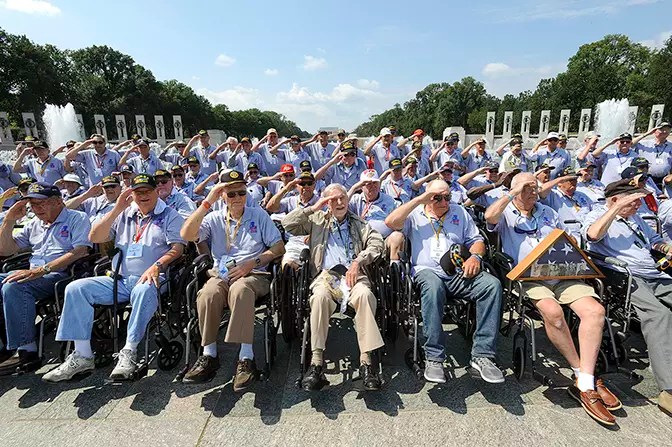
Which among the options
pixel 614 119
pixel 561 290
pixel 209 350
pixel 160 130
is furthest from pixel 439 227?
pixel 614 119

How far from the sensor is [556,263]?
274 centimetres

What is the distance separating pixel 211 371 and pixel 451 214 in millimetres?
2353

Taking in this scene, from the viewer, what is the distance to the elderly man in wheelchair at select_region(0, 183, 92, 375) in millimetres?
2875

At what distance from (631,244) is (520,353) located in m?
1.52

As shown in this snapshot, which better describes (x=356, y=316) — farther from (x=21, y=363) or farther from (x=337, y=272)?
(x=21, y=363)

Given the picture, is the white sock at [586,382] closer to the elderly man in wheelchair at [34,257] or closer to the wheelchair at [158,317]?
the wheelchair at [158,317]

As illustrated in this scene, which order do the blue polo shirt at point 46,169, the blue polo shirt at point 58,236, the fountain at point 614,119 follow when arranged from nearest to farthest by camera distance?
the blue polo shirt at point 58,236 < the blue polo shirt at point 46,169 < the fountain at point 614,119

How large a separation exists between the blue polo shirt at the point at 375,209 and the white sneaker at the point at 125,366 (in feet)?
8.24

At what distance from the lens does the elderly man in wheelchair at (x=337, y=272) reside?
8.24ft

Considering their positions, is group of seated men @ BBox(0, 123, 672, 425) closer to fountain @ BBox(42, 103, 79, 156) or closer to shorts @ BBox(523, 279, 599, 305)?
shorts @ BBox(523, 279, 599, 305)

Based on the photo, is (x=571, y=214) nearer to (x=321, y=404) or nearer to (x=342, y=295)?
(x=342, y=295)

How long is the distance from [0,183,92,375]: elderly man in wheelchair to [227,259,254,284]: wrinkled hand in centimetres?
151

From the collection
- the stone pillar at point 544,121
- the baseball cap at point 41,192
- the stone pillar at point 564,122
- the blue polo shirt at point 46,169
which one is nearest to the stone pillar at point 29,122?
the blue polo shirt at point 46,169

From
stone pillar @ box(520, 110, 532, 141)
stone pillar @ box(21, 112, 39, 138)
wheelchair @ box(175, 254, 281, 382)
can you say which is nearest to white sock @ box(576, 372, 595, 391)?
wheelchair @ box(175, 254, 281, 382)
